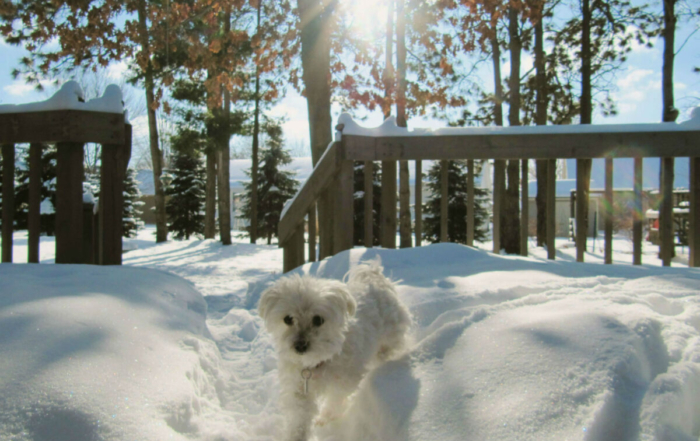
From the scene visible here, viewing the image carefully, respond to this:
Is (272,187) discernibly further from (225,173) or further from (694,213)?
(694,213)

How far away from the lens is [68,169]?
377 centimetres

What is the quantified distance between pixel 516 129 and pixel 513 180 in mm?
6908

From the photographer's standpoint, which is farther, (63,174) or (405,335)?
(63,174)

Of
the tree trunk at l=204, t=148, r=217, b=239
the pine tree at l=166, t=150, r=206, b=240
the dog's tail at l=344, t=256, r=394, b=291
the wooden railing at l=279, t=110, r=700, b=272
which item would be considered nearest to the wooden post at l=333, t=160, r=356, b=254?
the wooden railing at l=279, t=110, r=700, b=272

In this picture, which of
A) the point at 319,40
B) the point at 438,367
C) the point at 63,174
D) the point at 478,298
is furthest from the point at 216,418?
the point at 319,40

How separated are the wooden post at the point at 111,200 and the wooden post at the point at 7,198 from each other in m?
0.73

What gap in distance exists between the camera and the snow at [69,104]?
3787 millimetres

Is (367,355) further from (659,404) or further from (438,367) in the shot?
(659,404)

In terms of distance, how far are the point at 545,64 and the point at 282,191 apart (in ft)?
43.1

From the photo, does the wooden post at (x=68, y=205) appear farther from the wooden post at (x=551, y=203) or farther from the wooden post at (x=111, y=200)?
the wooden post at (x=551, y=203)


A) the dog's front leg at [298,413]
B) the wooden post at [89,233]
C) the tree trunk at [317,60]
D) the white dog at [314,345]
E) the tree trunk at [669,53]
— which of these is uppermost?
the tree trunk at [669,53]

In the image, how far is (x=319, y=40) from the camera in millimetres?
6797

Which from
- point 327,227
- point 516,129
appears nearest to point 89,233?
point 327,227

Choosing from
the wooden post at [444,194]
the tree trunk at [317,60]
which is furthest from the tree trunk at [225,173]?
the wooden post at [444,194]
